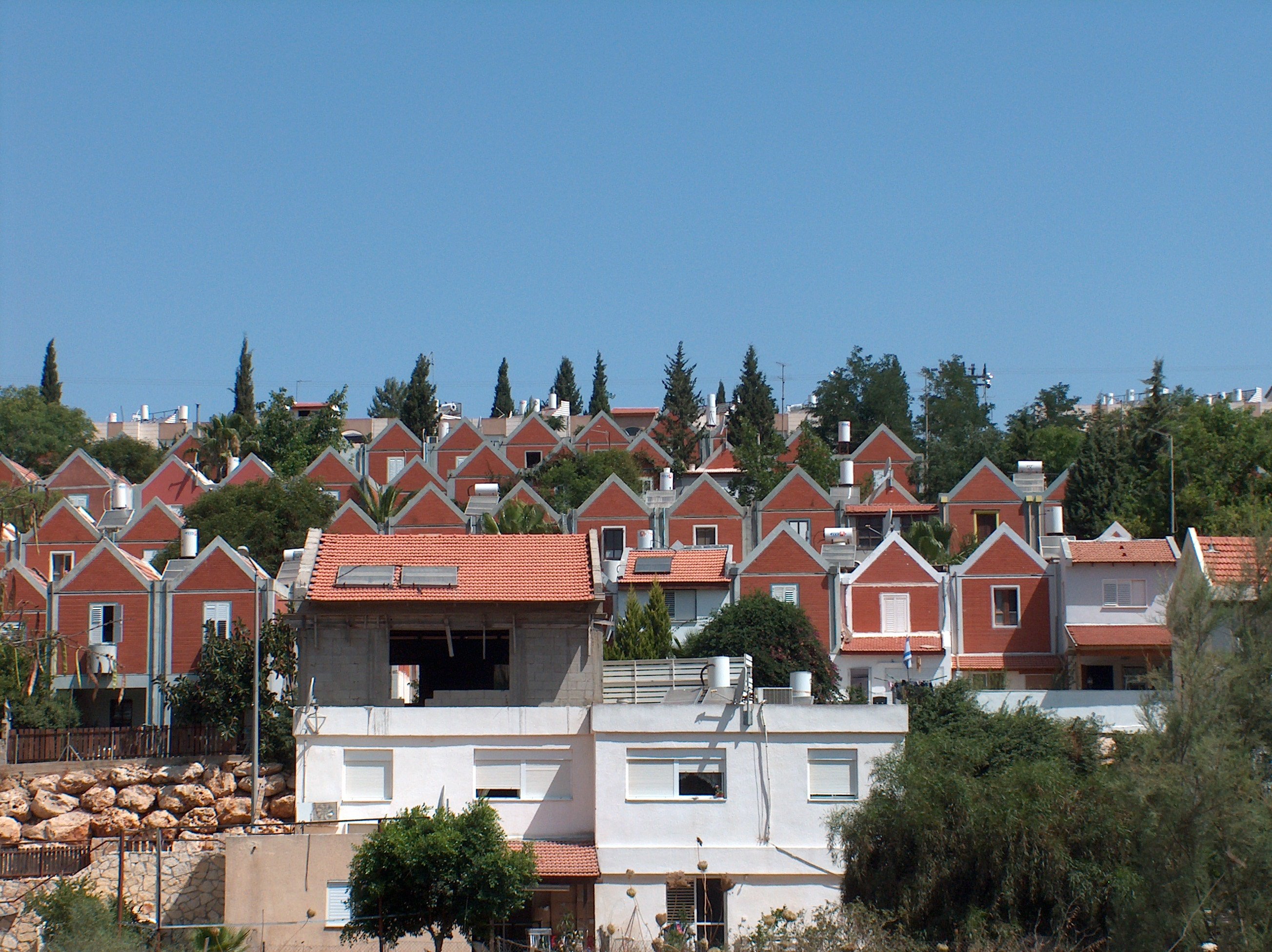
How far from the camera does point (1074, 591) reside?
51.2 metres

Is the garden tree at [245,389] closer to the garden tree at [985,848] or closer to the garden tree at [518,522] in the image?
the garden tree at [518,522]

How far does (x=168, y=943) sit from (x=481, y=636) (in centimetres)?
969

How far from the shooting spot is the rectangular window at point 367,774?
33719 mm

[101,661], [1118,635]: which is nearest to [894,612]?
[1118,635]

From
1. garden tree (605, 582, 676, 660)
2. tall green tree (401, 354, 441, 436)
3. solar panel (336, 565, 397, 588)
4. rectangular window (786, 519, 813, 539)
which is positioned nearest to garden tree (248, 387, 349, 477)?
tall green tree (401, 354, 441, 436)

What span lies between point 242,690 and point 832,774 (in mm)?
16334

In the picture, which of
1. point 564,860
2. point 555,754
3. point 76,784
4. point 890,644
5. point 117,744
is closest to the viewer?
point 564,860

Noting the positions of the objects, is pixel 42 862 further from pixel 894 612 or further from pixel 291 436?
pixel 291 436

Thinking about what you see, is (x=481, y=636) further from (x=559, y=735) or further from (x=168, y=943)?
(x=168, y=943)

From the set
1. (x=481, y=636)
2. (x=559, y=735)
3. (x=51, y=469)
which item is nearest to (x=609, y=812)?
(x=559, y=735)

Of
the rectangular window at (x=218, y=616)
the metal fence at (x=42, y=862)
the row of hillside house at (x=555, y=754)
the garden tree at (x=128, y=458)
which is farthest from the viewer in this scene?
the garden tree at (x=128, y=458)

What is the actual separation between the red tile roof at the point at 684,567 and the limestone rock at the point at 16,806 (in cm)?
2051

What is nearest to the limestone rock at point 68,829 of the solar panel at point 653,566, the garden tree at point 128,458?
the solar panel at point 653,566

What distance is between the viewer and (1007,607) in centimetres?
5353
